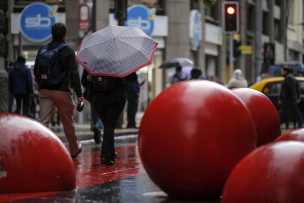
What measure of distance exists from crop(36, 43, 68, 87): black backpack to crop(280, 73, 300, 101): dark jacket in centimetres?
1413

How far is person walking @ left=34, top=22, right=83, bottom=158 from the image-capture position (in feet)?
39.2

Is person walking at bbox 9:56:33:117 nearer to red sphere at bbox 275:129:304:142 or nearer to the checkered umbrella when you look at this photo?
the checkered umbrella

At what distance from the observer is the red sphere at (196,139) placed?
25.0 feet

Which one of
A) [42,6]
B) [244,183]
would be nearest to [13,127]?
[244,183]

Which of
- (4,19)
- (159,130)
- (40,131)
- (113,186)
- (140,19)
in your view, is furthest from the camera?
(140,19)

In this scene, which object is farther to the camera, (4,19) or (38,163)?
(4,19)

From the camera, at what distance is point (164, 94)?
7.89 meters

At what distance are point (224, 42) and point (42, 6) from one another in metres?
15.5

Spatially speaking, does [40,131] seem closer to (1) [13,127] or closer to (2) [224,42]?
(1) [13,127]

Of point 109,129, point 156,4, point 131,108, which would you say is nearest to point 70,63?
point 109,129

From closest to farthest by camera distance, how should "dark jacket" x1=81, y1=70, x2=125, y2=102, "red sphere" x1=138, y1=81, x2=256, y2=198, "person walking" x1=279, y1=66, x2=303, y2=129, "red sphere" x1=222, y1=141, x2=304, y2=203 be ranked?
1. "red sphere" x1=222, y1=141, x2=304, y2=203
2. "red sphere" x1=138, y1=81, x2=256, y2=198
3. "dark jacket" x1=81, y1=70, x2=125, y2=102
4. "person walking" x1=279, y1=66, x2=303, y2=129

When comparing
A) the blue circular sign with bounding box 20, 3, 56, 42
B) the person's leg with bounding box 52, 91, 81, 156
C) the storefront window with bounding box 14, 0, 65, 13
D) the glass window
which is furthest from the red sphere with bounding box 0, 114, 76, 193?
the glass window

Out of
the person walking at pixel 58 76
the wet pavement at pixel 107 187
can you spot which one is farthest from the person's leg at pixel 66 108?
the wet pavement at pixel 107 187

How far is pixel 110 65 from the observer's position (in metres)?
11.2
